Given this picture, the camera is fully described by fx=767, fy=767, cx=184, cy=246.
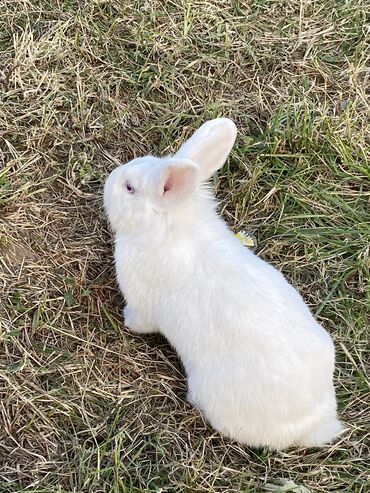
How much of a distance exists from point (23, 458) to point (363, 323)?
168cm

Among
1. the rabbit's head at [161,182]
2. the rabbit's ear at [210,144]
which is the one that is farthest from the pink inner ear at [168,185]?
the rabbit's ear at [210,144]

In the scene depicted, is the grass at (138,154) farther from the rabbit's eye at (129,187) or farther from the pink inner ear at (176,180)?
the pink inner ear at (176,180)

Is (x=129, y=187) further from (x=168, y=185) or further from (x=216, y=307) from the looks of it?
(x=216, y=307)

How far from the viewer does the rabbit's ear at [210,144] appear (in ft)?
10.5

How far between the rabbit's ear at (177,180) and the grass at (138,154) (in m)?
0.73

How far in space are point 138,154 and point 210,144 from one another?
0.96m

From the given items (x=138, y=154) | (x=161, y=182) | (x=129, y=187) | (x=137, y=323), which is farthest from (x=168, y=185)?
(x=138, y=154)

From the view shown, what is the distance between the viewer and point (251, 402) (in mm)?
2979

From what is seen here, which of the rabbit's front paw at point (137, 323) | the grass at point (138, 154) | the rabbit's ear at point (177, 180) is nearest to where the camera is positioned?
the rabbit's ear at point (177, 180)

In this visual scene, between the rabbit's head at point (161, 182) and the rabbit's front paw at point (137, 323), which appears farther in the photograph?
the rabbit's front paw at point (137, 323)

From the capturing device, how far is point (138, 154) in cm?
411

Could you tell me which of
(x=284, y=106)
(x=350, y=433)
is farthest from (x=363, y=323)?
(x=284, y=106)

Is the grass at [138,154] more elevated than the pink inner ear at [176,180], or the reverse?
the pink inner ear at [176,180]

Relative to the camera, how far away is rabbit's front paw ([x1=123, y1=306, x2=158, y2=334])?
344 centimetres
